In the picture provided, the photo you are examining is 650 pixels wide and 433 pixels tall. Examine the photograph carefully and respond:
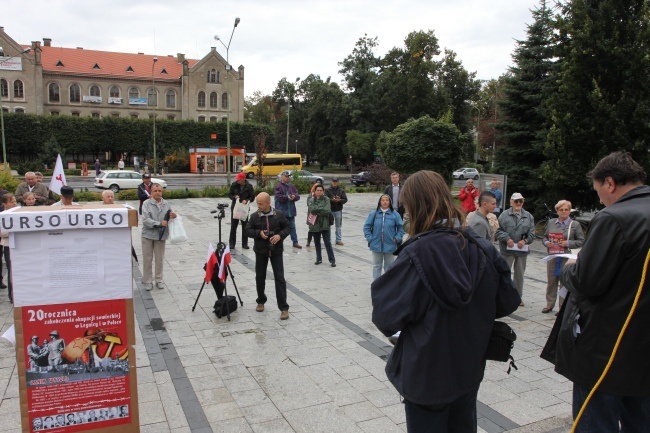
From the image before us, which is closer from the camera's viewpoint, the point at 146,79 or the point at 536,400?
the point at 536,400

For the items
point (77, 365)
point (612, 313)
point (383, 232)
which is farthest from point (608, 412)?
point (383, 232)

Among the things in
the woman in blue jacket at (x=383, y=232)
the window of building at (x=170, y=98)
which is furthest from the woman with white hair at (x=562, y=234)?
the window of building at (x=170, y=98)

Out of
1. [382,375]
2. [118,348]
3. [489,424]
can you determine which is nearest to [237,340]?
[382,375]

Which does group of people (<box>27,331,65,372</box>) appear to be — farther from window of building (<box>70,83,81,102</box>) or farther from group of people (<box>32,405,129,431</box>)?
window of building (<box>70,83,81,102</box>)

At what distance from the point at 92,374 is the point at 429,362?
2.55 metres

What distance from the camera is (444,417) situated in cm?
250

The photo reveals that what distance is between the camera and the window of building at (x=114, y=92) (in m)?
68.3

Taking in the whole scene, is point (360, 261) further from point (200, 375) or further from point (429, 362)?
point (429, 362)

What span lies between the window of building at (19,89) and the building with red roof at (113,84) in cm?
9

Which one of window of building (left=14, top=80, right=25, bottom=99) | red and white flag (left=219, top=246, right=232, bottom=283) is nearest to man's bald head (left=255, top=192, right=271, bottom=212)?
red and white flag (left=219, top=246, right=232, bottom=283)

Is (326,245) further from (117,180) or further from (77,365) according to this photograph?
(117,180)

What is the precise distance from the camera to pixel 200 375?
535 centimetres

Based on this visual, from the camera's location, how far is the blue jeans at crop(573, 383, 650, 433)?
2652 millimetres

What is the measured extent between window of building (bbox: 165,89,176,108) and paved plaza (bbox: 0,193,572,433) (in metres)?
66.6
